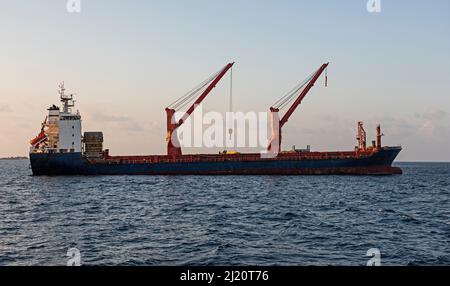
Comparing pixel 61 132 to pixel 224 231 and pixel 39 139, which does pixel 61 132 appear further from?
pixel 224 231

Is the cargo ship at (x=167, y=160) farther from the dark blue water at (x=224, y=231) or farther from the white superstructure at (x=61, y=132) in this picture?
the dark blue water at (x=224, y=231)

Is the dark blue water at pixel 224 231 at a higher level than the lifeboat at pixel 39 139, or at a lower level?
lower

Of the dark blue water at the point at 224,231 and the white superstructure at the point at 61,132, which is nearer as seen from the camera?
the dark blue water at the point at 224,231

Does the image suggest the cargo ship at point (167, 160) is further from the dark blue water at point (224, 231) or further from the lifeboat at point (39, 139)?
the dark blue water at point (224, 231)

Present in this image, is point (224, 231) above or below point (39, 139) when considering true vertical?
below

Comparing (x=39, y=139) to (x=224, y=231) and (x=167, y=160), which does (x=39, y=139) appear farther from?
(x=224, y=231)

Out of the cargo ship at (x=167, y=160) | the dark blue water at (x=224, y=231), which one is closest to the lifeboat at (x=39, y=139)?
the cargo ship at (x=167, y=160)

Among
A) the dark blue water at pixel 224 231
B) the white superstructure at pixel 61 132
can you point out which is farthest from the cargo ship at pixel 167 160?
the dark blue water at pixel 224 231

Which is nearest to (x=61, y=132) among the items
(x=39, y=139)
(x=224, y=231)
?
(x=39, y=139)

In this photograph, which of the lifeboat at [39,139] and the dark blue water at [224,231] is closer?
the dark blue water at [224,231]

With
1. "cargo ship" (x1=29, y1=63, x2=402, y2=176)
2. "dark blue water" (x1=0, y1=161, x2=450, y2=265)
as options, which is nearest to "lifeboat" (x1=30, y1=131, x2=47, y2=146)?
"cargo ship" (x1=29, y1=63, x2=402, y2=176)

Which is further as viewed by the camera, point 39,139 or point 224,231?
point 39,139
